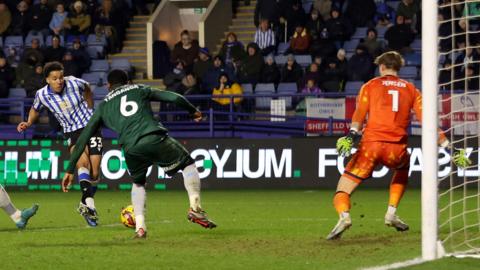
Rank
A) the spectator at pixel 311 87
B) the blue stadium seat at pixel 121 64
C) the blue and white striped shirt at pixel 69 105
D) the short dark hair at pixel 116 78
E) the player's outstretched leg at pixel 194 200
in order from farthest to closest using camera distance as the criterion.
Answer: the blue stadium seat at pixel 121 64, the spectator at pixel 311 87, the blue and white striped shirt at pixel 69 105, the short dark hair at pixel 116 78, the player's outstretched leg at pixel 194 200

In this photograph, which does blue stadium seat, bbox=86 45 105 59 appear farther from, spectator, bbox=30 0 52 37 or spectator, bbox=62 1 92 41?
spectator, bbox=30 0 52 37

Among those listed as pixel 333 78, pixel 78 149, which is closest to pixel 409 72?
pixel 333 78

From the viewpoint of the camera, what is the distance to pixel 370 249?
10.5 m

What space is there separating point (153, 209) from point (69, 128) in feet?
10.0

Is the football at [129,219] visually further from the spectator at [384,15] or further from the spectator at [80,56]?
the spectator at [80,56]

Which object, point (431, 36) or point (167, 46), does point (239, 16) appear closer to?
point (167, 46)

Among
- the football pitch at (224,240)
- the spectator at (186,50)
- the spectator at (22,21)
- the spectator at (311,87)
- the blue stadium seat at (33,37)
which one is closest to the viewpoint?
the football pitch at (224,240)

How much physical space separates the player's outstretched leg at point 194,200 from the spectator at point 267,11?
15.7 metres

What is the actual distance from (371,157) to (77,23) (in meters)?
19.4

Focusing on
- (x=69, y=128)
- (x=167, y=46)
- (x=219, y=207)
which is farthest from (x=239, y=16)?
(x=69, y=128)

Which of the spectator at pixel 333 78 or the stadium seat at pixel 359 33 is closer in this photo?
the spectator at pixel 333 78

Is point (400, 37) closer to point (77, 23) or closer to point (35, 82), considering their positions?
point (35, 82)

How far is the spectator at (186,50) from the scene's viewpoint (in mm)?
27328

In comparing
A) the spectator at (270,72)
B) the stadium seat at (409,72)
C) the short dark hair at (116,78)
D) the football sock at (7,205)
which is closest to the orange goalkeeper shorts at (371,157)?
the short dark hair at (116,78)
